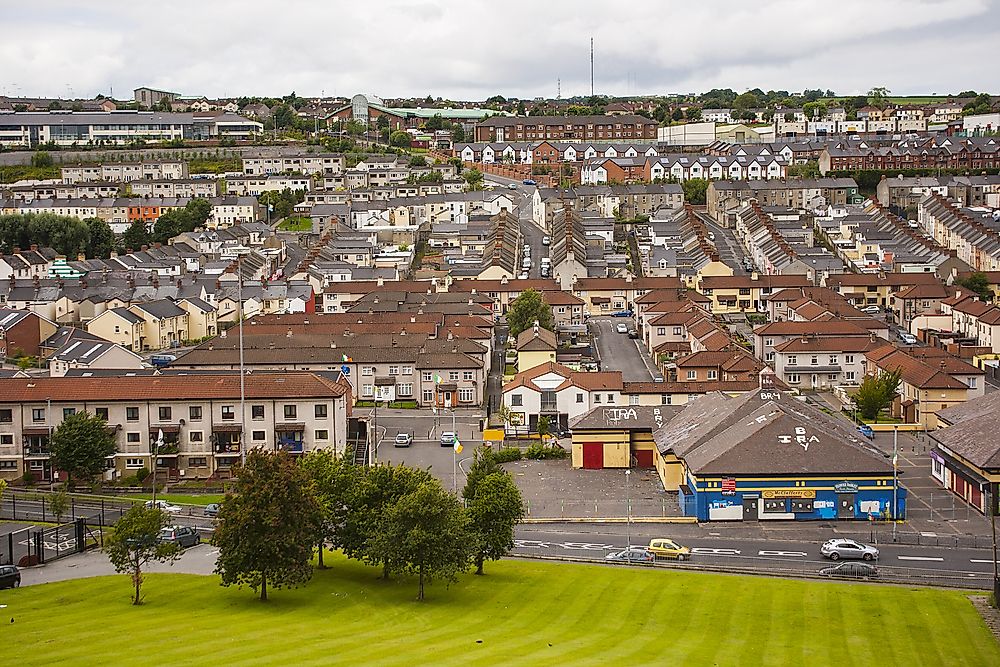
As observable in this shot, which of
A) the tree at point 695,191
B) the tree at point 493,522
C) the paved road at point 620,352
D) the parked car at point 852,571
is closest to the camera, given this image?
the tree at point 493,522

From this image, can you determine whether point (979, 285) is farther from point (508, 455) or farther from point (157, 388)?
point (157, 388)

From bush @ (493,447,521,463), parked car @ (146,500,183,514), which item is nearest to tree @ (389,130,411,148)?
bush @ (493,447,521,463)

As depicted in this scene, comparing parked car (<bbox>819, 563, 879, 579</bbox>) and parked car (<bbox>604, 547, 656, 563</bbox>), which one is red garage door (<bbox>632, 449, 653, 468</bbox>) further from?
parked car (<bbox>819, 563, 879, 579</bbox>)

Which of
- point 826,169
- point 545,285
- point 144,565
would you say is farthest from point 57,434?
point 826,169

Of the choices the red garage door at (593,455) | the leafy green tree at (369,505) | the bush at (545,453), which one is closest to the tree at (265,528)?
the leafy green tree at (369,505)

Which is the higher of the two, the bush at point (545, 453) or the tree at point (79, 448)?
the tree at point (79, 448)

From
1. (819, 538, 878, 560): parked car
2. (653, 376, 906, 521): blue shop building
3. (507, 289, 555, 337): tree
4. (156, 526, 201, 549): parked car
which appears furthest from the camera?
(507, 289, 555, 337): tree

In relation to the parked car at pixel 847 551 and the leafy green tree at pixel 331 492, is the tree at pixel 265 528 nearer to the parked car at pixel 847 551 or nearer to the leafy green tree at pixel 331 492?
the leafy green tree at pixel 331 492

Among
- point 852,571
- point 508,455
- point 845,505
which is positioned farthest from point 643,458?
point 852,571
